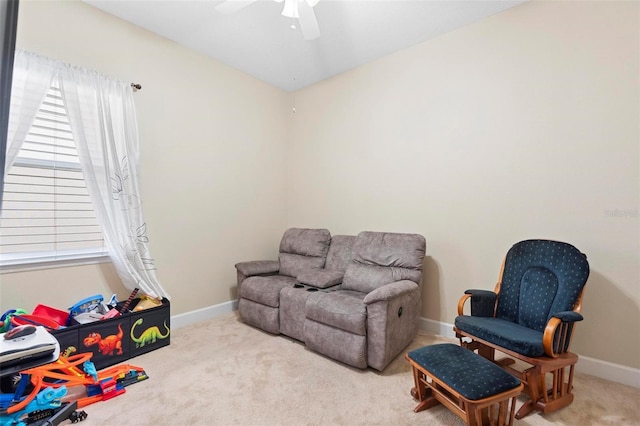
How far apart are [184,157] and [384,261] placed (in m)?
2.29

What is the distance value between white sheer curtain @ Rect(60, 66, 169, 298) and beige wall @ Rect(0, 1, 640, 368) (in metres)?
0.18

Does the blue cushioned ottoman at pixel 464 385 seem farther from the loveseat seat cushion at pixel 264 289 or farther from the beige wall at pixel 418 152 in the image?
the loveseat seat cushion at pixel 264 289

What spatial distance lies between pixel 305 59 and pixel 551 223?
2839mm

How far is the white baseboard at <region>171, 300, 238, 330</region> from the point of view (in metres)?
2.96

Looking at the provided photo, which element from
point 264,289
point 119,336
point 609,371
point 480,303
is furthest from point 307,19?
point 609,371

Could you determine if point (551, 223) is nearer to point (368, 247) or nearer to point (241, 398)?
point (368, 247)

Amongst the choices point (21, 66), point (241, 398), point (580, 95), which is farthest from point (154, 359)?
point (580, 95)

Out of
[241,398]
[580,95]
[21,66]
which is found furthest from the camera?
[580,95]

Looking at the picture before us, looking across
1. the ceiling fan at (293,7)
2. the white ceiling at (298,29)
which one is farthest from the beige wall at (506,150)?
the ceiling fan at (293,7)

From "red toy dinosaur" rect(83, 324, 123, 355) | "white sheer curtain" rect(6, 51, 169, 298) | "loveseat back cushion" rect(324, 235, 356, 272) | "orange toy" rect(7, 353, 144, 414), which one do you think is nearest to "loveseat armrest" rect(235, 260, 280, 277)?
"loveseat back cushion" rect(324, 235, 356, 272)

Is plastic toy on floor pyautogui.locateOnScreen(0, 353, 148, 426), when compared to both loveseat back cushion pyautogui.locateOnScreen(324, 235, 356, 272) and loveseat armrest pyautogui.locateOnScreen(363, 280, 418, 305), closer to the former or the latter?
loveseat armrest pyautogui.locateOnScreen(363, 280, 418, 305)

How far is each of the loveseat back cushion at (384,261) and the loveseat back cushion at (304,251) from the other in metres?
0.48

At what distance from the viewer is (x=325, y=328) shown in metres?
2.36

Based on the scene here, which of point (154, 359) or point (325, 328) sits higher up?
point (325, 328)
